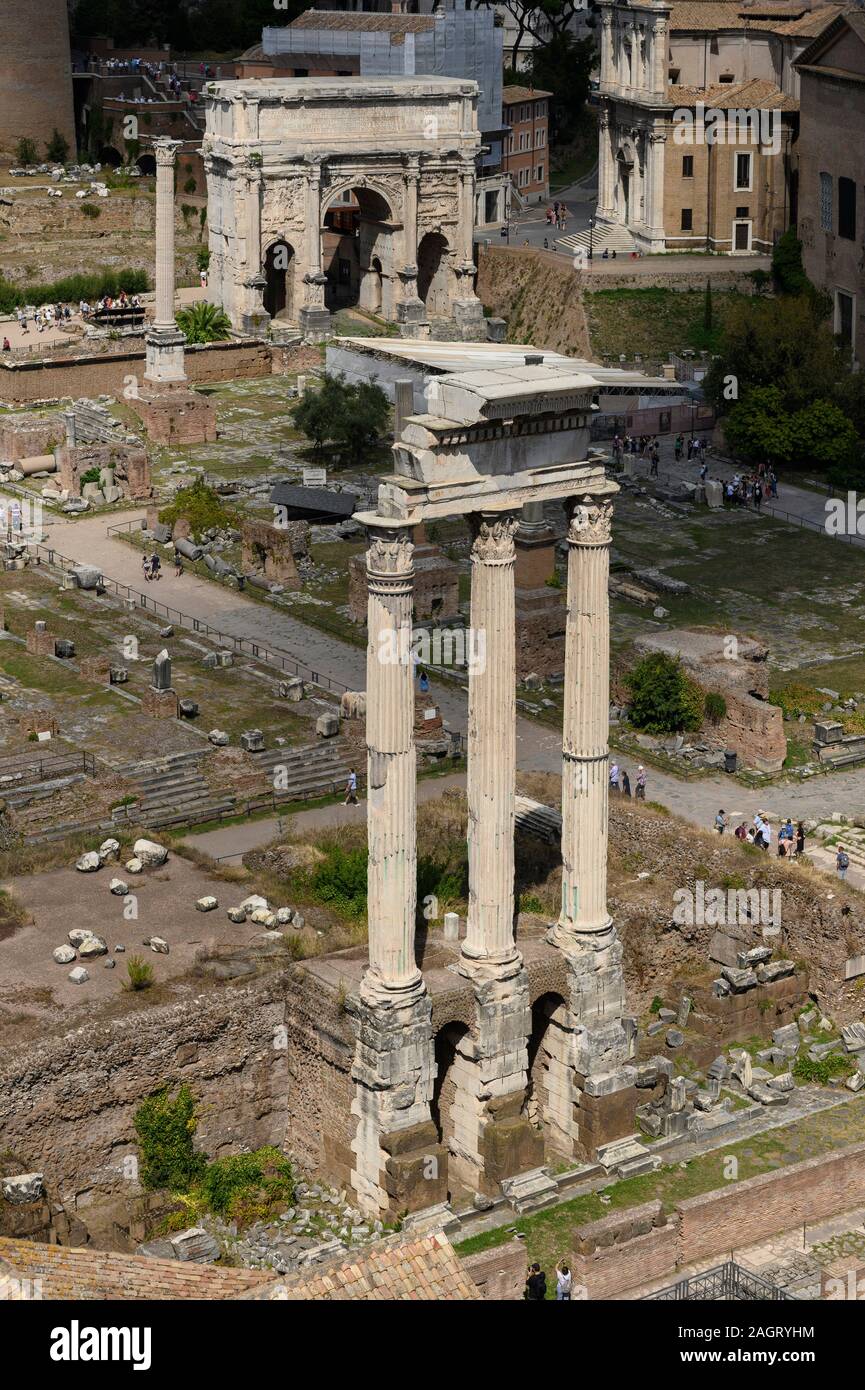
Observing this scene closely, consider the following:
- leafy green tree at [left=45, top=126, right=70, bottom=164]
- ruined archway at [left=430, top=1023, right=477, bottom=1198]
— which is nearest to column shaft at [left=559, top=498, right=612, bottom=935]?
ruined archway at [left=430, top=1023, right=477, bottom=1198]

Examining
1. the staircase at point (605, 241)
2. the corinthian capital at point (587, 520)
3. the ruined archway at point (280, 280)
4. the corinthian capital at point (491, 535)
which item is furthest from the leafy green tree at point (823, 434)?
the corinthian capital at point (491, 535)

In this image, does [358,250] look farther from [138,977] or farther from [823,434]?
[138,977]

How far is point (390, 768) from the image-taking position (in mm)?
39500

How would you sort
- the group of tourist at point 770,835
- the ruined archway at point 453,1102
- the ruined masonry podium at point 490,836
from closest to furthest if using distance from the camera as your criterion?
the ruined masonry podium at point 490,836 → the ruined archway at point 453,1102 → the group of tourist at point 770,835

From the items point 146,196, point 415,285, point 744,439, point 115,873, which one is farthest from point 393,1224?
point 146,196

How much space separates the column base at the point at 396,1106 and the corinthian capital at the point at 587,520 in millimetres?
7081

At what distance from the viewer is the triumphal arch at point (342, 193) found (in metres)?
101

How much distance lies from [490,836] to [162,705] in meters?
A: 23.1

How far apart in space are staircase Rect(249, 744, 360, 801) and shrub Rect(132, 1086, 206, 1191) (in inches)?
680

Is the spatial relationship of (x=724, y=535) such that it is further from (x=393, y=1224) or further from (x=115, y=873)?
(x=393, y=1224)

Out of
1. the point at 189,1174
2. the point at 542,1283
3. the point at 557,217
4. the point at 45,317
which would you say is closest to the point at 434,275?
the point at 557,217

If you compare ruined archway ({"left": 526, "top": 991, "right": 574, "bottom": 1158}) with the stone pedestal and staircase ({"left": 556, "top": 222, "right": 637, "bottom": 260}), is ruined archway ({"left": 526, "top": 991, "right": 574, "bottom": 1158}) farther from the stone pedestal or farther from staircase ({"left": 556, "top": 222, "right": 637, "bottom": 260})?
staircase ({"left": 556, "top": 222, "right": 637, "bottom": 260})

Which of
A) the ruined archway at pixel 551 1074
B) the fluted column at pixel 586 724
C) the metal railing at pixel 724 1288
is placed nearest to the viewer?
the metal railing at pixel 724 1288

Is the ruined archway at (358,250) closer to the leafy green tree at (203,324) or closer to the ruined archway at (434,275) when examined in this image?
the ruined archway at (434,275)
